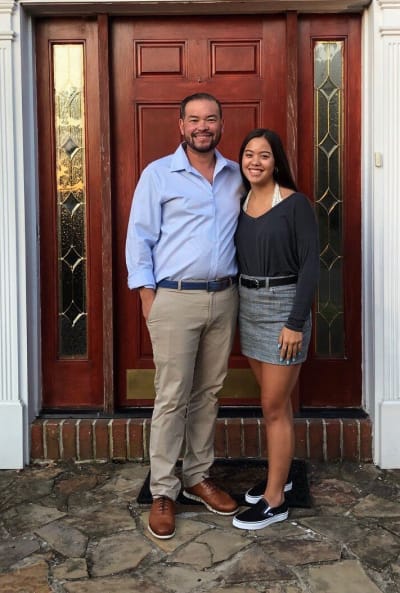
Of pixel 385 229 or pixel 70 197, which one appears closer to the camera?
pixel 385 229

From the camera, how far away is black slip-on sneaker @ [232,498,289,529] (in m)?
3.22

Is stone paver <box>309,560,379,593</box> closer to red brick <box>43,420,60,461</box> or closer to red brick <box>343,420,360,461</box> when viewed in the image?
red brick <box>343,420,360,461</box>

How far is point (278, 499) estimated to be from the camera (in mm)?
3303

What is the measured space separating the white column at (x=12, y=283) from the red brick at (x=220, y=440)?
1068 mm

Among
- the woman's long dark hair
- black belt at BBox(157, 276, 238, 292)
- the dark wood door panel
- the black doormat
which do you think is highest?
the dark wood door panel

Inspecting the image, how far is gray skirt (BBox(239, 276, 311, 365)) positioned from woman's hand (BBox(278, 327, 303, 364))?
0.09 ft

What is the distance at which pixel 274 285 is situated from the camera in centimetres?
313

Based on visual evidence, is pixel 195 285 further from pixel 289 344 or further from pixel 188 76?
pixel 188 76

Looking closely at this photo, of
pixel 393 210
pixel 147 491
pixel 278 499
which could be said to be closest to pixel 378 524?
pixel 278 499

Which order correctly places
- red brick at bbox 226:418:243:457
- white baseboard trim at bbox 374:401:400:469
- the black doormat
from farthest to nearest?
red brick at bbox 226:418:243:457
white baseboard trim at bbox 374:401:400:469
the black doormat

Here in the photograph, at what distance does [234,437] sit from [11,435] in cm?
124

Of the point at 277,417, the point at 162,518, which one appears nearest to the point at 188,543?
the point at 162,518

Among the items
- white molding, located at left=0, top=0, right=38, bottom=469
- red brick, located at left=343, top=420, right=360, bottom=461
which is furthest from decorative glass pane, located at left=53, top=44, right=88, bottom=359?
red brick, located at left=343, top=420, right=360, bottom=461

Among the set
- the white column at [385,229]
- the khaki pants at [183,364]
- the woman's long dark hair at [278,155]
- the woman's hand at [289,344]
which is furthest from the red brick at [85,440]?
the woman's long dark hair at [278,155]
